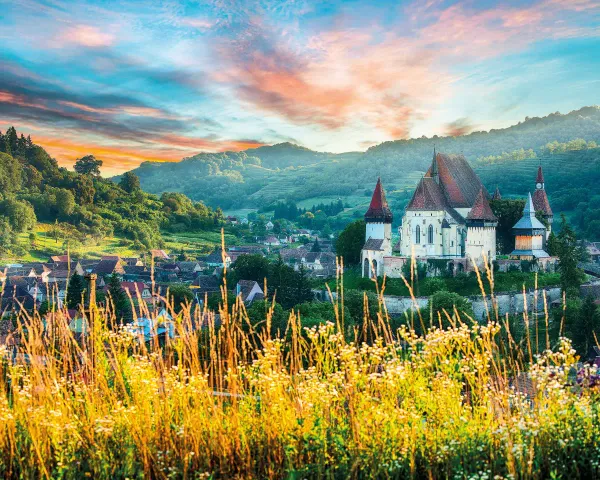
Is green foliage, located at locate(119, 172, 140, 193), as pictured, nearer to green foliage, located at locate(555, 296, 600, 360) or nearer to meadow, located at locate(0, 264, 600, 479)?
green foliage, located at locate(555, 296, 600, 360)

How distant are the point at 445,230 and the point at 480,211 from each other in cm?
244

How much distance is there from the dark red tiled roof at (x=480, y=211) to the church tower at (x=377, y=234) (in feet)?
17.5

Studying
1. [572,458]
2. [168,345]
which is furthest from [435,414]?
[168,345]

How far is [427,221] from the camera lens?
39.2 meters

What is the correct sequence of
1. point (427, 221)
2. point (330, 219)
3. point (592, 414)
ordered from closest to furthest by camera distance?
1. point (592, 414)
2. point (427, 221)
3. point (330, 219)

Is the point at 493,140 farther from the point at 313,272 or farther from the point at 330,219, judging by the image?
the point at 313,272

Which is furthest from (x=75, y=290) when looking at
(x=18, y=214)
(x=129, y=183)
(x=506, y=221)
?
(x=129, y=183)

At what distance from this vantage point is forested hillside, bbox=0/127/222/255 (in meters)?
73.1

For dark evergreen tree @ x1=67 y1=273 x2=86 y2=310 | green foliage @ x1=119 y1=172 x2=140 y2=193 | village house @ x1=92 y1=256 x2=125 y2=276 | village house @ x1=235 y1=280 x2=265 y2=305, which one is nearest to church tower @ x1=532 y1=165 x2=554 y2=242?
village house @ x1=235 y1=280 x2=265 y2=305

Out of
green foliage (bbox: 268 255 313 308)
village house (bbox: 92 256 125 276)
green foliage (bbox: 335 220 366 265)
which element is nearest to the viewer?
green foliage (bbox: 268 255 313 308)

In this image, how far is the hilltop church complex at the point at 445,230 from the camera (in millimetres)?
38312

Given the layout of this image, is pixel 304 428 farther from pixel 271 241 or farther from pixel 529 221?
pixel 271 241

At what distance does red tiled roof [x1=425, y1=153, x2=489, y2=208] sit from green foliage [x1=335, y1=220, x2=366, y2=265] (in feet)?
20.7

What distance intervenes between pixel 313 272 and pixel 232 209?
388 feet
